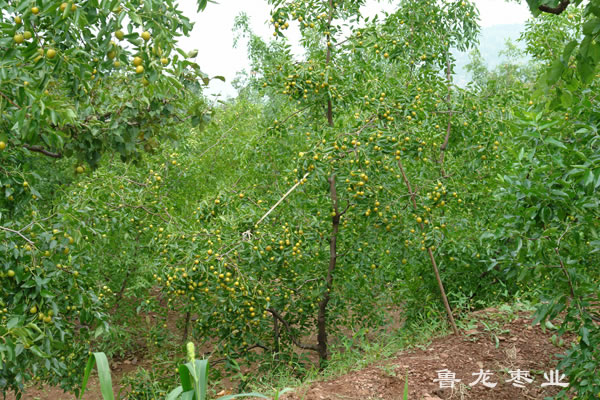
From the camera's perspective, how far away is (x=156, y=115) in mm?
3572

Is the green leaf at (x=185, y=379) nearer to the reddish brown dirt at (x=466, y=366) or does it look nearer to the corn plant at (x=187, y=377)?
the corn plant at (x=187, y=377)

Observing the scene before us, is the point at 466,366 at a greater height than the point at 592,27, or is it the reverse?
the point at 592,27

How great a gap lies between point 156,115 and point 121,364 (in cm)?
698

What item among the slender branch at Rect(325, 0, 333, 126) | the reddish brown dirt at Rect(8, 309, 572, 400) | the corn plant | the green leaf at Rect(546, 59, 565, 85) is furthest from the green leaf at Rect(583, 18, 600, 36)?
the slender branch at Rect(325, 0, 333, 126)

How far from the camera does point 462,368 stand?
4262mm

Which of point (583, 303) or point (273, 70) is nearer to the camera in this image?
point (583, 303)

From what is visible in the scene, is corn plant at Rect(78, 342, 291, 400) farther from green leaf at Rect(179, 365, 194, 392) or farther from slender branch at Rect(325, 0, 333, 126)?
slender branch at Rect(325, 0, 333, 126)

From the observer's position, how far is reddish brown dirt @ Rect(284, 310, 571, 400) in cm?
382

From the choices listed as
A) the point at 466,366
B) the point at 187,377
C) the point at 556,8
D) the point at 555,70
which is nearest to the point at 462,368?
the point at 466,366

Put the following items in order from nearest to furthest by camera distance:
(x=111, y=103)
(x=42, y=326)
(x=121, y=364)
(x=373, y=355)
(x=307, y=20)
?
(x=42, y=326)
(x=111, y=103)
(x=373, y=355)
(x=307, y=20)
(x=121, y=364)

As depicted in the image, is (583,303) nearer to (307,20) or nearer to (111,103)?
(111,103)

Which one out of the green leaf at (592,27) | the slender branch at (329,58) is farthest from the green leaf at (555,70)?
the slender branch at (329,58)

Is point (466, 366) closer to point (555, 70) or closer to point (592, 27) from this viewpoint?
point (555, 70)

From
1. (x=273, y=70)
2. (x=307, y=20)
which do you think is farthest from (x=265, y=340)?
(x=307, y=20)
